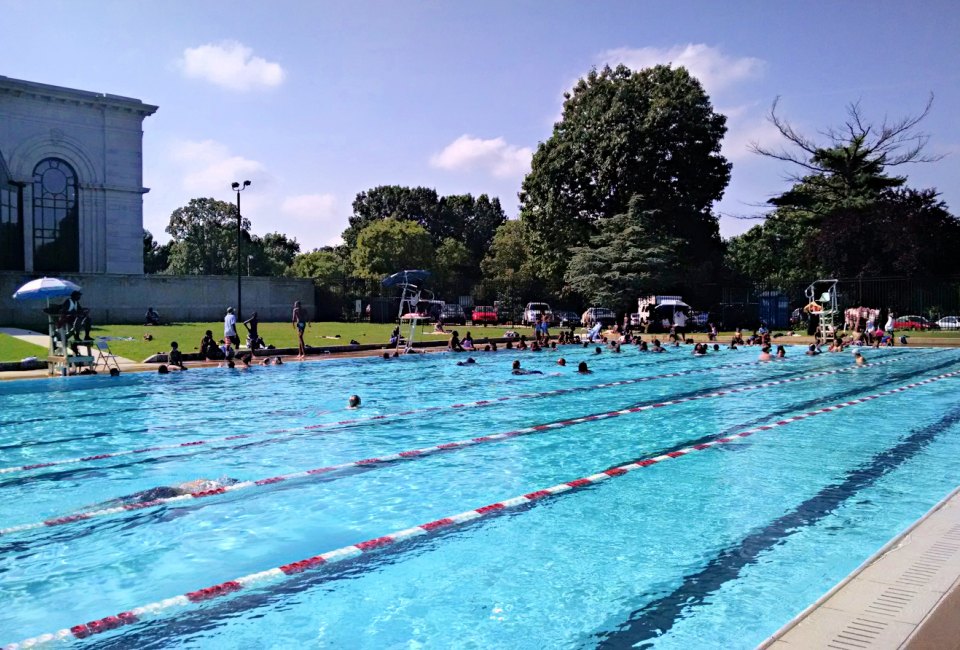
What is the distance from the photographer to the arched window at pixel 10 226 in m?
46.2

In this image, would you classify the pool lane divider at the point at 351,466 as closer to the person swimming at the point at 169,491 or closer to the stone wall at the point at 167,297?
the person swimming at the point at 169,491

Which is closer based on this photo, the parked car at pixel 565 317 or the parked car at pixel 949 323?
the parked car at pixel 949 323

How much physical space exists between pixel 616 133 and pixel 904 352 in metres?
24.1

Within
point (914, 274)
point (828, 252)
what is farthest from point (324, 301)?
point (914, 274)

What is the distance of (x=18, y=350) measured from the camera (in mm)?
23344

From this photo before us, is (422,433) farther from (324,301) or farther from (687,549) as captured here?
(324,301)

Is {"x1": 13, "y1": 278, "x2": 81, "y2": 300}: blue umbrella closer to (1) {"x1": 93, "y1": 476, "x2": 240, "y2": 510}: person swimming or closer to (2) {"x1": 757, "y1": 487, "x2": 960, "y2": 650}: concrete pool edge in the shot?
(1) {"x1": 93, "y1": 476, "x2": 240, "y2": 510}: person swimming

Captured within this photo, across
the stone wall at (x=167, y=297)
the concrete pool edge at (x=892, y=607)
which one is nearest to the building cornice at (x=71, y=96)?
the stone wall at (x=167, y=297)

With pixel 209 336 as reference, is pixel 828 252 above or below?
above

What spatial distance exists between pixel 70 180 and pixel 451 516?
50339 mm

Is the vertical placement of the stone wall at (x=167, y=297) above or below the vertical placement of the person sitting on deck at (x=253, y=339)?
above

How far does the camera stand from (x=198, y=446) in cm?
1108

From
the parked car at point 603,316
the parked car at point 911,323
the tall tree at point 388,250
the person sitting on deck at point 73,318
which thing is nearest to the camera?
the person sitting on deck at point 73,318

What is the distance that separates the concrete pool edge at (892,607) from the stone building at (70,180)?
52361mm
